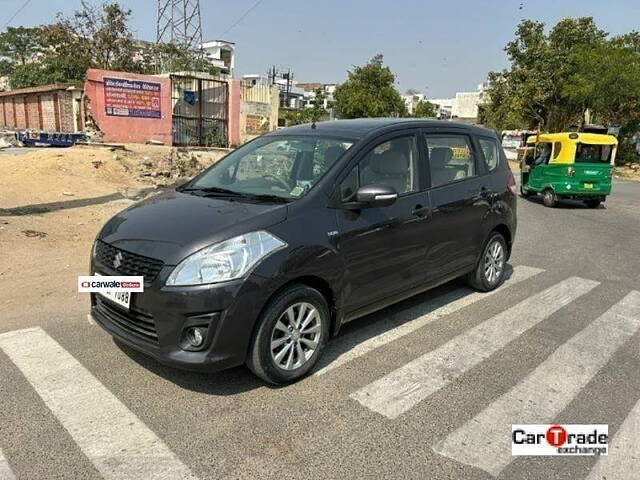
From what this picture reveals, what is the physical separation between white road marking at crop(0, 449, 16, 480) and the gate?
2042 cm

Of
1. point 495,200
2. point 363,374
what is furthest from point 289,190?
point 495,200

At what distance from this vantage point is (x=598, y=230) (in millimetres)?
10594

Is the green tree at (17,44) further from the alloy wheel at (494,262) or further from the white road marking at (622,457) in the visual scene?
the white road marking at (622,457)

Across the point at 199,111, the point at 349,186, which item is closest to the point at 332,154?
the point at 349,186

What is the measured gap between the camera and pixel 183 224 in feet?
11.4

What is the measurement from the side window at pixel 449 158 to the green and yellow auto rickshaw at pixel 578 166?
A: 9215mm

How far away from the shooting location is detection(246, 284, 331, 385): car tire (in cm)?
335

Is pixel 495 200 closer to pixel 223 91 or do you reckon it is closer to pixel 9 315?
pixel 9 315

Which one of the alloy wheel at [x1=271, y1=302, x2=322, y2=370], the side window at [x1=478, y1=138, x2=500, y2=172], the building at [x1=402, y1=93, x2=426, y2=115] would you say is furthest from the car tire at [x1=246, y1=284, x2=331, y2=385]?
the building at [x1=402, y1=93, x2=426, y2=115]

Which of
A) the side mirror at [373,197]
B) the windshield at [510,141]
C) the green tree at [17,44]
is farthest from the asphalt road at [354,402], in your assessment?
the green tree at [17,44]

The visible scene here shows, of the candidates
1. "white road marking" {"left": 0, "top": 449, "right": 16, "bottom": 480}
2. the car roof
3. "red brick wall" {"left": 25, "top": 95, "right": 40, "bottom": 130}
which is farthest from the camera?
"red brick wall" {"left": 25, "top": 95, "right": 40, "bottom": 130}

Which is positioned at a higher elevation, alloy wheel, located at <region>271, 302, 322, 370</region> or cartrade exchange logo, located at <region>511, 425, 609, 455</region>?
alloy wheel, located at <region>271, 302, 322, 370</region>

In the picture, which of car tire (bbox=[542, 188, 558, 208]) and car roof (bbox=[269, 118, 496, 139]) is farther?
car tire (bbox=[542, 188, 558, 208])

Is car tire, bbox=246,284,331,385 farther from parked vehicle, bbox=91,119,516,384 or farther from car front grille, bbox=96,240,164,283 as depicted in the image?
car front grille, bbox=96,240,164,283
